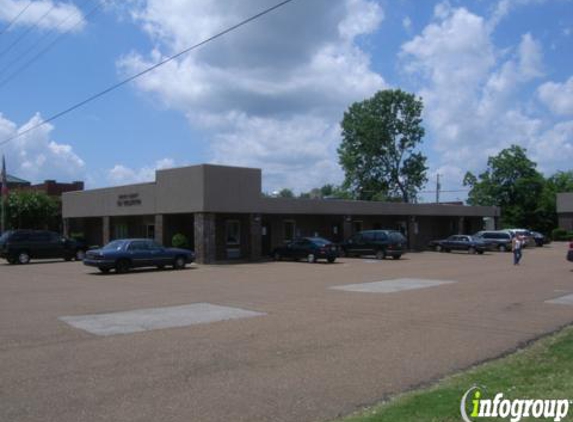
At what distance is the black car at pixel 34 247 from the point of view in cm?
3384

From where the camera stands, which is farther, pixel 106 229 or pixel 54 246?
pixel 106 229

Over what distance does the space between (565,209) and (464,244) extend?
33548 millimetres

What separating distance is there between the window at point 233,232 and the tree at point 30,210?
70.7ft

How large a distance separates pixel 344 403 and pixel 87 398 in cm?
289

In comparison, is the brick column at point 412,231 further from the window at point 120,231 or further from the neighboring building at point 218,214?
the window at point 120,231

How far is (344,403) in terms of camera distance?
721 cm

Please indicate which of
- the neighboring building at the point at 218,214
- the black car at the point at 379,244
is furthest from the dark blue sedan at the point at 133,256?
the black car at the point at 379,244

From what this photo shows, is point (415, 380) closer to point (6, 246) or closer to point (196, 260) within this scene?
point (196, 260)

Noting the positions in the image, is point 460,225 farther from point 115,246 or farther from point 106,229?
point 115,246

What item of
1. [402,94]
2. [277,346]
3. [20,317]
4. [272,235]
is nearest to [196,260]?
[272,235]

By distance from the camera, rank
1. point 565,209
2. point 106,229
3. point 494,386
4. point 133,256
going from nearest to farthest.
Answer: point 494,386 → point 133,256 → point 106,229 → point 565,209

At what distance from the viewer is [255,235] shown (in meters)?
36.6

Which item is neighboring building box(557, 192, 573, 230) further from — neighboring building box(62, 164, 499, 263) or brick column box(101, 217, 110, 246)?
brick column box(101, 217, 110, 246)

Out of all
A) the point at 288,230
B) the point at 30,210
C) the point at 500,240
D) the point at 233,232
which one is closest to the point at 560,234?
the point at 500,240
